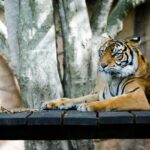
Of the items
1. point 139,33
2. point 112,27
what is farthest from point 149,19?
point 112,27

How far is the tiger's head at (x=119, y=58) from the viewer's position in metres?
2.54

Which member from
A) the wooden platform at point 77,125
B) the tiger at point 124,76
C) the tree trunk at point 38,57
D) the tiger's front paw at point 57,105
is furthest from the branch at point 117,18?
the wooden platform at point 77,125

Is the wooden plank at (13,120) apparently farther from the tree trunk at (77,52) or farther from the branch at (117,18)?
the branch at (117,18)

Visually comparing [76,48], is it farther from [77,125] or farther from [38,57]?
[77,125]

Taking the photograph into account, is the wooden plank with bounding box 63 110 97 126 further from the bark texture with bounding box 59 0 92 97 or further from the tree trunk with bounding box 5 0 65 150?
the bark texture with bounding box 59 0 92 97

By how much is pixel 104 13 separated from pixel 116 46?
1.68 meters

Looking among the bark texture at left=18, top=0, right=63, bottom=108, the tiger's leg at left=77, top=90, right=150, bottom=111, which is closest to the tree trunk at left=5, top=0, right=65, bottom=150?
the bark texture at left=18, top=0, right=63, bottom=108

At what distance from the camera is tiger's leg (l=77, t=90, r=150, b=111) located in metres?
2.31

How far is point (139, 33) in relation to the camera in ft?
17.4

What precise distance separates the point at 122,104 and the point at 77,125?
52 centimetres

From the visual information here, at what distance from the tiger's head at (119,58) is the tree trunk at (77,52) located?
130 centimetres

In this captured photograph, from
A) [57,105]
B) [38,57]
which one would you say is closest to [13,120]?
[57,105]

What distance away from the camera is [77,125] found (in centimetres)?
195

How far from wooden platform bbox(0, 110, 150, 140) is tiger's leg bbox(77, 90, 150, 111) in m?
0.16
